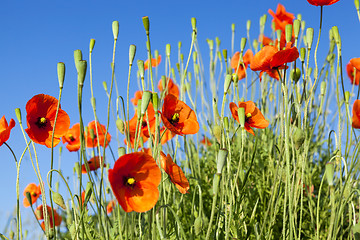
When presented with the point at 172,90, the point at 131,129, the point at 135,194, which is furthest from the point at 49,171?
the point at 172,90

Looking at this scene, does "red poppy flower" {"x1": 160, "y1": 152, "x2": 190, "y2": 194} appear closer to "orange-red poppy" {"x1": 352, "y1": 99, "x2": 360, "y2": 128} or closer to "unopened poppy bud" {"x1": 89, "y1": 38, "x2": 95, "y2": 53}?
"unopened poppy bud" {"x1": 89, "y1": 38, "x2": 95, "y2": 53}

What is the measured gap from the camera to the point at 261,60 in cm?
169

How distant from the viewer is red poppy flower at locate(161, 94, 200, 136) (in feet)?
5.27

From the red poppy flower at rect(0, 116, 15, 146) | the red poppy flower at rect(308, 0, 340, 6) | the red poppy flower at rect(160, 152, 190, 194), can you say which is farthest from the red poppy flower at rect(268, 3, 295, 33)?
the red poppy flower at rect(0, 116, 15, 146)

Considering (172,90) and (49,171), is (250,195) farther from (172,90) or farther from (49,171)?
(49,171)

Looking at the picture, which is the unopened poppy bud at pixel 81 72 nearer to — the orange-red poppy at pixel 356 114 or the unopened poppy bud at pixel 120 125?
the unopened poppy bud at pixel 120 125

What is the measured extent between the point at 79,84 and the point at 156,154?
0.38 metres

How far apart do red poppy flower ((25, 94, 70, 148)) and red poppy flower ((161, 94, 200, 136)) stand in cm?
37

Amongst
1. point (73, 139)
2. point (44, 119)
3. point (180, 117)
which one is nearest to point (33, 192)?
point (73, 139)

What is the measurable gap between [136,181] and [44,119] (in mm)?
517

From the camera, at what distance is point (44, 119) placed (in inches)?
62.9

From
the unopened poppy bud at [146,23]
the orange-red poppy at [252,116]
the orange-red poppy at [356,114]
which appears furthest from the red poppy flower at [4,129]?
the orange-red poppy at [356,114]

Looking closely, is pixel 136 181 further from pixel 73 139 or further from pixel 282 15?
pixel 282 15

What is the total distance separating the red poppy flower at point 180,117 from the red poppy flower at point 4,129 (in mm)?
550
